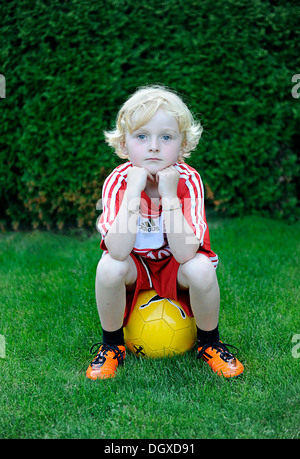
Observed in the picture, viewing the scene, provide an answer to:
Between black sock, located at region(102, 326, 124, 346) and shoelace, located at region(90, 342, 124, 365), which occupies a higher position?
black sock, located at region(102, 326, 124, 346)

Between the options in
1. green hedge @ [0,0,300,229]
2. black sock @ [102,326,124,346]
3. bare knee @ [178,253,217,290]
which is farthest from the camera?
green hedge @ [0,0,300,229]

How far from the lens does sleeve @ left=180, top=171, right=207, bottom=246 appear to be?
2637 millimetres

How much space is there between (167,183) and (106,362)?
98 centimetres

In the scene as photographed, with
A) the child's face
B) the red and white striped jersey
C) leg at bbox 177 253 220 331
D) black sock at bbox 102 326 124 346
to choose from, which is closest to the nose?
the child's face

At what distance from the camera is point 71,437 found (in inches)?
86.5

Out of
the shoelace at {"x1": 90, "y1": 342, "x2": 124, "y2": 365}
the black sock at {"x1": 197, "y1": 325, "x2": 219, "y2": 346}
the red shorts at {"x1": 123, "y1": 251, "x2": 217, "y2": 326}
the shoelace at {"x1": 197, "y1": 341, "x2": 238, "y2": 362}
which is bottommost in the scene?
the shoelace at {"x1": 90, "y1": 342, "x2": 124, "y2": 365}

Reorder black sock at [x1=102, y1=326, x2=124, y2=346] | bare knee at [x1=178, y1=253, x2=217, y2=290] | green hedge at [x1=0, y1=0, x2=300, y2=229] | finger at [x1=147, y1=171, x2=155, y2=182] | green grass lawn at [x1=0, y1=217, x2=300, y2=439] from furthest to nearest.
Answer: green hedge at [x1=0, y1=0, x2=300, y2=229] < black sock at [x1=102, y1=326, x2=124, y2=346] < finger at [x1=147, y1=171, x2=155, y2=182] < bare knee at [x1=178, y1=253, x2=217, y2=290] < green grass lawn at [x1=0, y1=217, x2=300, y2=439]

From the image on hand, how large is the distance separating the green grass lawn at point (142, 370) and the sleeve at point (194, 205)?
722 millimetres

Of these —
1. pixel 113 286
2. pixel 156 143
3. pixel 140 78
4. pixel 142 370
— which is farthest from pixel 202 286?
pixel 140 78

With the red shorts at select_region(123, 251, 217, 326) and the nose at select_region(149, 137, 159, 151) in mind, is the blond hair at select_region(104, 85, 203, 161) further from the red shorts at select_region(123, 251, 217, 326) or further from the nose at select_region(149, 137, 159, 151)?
the red shorts at select_region(123, 251, 217, 326)

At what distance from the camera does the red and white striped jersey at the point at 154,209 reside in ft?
8.95

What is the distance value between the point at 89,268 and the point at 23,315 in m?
0.90

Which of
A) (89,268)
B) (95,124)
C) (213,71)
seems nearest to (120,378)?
(89,268)

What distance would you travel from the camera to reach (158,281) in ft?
9.39
